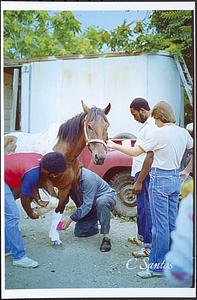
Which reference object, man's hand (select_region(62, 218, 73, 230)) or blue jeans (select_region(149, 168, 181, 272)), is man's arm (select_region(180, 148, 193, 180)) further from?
man's hand (select_region(62, 218, 73, 230))

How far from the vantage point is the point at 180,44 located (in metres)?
4.16

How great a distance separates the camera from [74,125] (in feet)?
13.5

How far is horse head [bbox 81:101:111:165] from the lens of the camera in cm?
408

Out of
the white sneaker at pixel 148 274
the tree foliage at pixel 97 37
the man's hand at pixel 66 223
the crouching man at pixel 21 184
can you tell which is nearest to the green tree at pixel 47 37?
the tree foliage at pixel 97 37

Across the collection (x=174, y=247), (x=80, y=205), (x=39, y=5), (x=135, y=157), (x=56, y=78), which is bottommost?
(x=174, y=247)

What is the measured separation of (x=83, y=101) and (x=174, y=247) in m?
1.42

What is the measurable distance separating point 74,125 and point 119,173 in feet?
1.83

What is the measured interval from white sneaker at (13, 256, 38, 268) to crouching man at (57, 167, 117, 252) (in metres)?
0.35

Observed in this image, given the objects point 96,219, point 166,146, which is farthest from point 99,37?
point 96,219

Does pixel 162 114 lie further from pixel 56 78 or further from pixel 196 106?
pixel 56 78

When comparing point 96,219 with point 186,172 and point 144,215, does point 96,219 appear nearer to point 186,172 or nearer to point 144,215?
point 144,215

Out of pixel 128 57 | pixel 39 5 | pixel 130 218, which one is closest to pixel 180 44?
pixel 128 57

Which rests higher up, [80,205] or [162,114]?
[162,114]

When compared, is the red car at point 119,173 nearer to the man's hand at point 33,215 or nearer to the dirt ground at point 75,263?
the dirt ground at point 75,263
